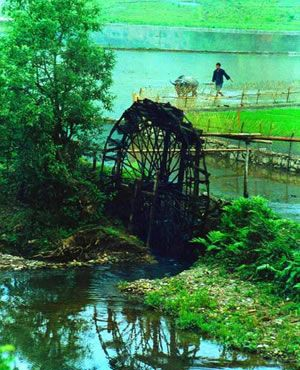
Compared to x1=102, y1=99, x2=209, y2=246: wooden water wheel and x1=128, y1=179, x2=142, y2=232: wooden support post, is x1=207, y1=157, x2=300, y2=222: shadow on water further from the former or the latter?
x1=128, y1=179, x2=142, y2=232: wooden support post

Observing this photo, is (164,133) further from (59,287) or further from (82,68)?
(59,287)

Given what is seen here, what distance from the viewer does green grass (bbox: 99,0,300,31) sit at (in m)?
114

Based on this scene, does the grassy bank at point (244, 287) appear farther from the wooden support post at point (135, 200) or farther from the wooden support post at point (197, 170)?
the wooden support post at point (135, 200)

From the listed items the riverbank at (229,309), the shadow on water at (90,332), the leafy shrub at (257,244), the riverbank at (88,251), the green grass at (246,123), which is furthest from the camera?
the green grass at (246,123)

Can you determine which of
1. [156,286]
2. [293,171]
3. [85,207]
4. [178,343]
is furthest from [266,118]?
[178,343]

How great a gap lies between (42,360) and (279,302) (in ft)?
19.9

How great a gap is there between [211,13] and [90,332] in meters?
105

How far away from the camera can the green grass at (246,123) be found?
4131 centimetres

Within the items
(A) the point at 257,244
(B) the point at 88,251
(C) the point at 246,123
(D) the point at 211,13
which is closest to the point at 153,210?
(B) the point at 88,251

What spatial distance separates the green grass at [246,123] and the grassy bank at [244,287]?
17.7m

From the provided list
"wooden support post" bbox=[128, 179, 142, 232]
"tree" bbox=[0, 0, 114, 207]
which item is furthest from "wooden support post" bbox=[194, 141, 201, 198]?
"tree" bbox=[0, 0, 114, 207]

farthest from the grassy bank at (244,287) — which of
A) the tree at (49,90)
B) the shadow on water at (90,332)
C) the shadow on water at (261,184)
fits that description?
the shadow on water at (261,184)

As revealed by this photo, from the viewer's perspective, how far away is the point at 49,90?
25.1m

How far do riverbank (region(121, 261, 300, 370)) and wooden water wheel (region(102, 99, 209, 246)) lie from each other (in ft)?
10.6
